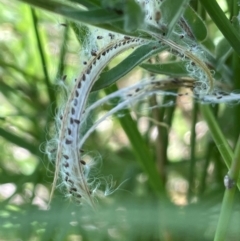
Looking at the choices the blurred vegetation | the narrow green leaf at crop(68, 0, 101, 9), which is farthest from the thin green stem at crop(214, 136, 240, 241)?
the narrow green leaf at crop(68, 0, 101, 9)

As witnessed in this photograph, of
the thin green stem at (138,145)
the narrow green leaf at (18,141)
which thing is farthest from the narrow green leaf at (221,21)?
the narrow green leaf at (18,141)

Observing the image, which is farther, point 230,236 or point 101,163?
point 101,163

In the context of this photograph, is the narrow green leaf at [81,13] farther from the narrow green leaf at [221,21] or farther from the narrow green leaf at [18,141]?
the narrow green leaf at [18,141]

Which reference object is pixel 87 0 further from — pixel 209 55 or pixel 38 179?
pixel 38 179

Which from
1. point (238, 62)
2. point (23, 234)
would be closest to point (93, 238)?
point (23, 234)

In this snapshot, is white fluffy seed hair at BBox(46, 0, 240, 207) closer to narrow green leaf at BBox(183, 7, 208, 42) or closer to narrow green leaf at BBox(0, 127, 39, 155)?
narrow green leaf at BBox(183, 7, 208, 42)

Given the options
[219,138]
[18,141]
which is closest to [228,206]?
[219,138]
